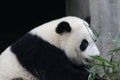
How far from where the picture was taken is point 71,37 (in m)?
5.80

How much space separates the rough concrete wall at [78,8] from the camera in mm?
8070

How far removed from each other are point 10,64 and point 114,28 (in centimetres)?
216

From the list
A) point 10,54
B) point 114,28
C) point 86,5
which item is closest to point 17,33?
point 86,5

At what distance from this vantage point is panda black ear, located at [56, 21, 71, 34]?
5.72 metres

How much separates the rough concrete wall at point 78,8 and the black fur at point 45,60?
2.43m

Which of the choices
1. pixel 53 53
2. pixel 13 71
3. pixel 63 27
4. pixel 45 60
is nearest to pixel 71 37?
pixel 63 27

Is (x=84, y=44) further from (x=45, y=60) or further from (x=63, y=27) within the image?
(x=45, y=60)

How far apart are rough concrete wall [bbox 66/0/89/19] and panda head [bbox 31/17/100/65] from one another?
2.24 m

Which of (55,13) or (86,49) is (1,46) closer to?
(55,13)

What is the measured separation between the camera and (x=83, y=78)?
562 cm

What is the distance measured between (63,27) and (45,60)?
463 mm

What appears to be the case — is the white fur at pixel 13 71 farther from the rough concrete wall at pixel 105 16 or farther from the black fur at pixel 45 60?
the rough concrete wall at pixel 105 16

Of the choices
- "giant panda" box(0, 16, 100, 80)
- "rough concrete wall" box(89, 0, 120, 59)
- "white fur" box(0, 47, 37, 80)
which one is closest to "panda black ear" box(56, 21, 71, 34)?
"giant panda" box(0, 16, 100, 80)

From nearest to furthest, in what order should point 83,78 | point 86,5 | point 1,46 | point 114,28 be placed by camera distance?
point 83,78
point 114,28
point 86,5
point 1,46
